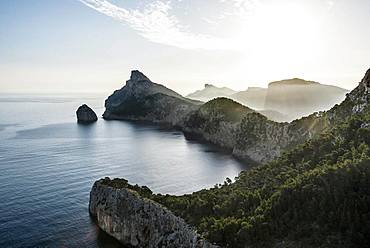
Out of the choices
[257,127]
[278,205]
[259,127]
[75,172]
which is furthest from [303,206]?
[257,127]

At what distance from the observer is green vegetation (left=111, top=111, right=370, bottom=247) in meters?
33.7

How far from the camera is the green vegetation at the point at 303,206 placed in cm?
3366

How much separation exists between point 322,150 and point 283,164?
7.52 m

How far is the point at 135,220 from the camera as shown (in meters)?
53.3

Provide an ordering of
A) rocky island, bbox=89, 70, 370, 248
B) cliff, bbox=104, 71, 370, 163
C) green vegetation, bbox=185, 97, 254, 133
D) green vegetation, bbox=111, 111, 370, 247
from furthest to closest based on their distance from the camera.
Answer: green vegetation, bbox=185, 97, 254, 133, cliff, bbox=104, 71, 370, 163, rocky island, bbox=89, 70, 370, 248, green vegetation, bbox=111, 111, 370, 247

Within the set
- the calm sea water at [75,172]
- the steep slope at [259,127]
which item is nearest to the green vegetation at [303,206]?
the steep slope at [259,127]

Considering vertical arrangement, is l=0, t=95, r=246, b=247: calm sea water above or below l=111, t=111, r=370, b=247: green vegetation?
below

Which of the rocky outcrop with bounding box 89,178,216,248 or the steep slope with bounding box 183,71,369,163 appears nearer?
the rocky outcrop with bounding box 89,178,216,248

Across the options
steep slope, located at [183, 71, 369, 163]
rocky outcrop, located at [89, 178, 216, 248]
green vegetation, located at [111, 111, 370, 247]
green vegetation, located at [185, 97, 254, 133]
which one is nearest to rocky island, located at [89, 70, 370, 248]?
green vegetation, located at [111, 111, 370, 247]

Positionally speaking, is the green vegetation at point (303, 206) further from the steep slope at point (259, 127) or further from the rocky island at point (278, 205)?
the steep slope at point (259, 127)

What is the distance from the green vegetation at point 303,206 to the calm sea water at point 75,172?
1892cm

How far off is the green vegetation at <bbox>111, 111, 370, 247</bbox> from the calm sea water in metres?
18.9

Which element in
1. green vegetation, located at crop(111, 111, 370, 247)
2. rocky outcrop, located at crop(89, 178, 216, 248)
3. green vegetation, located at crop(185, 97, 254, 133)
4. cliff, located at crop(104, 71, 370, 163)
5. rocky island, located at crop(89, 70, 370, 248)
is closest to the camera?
green vegetation, located at crop(111, 111, 370, 247)

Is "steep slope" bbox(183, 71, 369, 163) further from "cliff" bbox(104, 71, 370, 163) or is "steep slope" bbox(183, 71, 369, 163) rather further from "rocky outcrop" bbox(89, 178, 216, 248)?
"rocky outcrop" bbox(89, 178, 216, 248)
